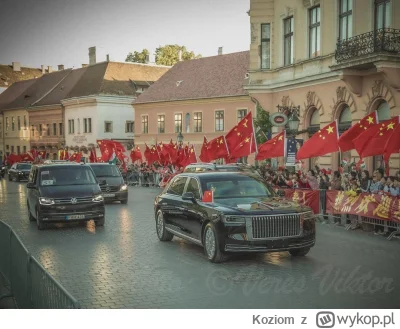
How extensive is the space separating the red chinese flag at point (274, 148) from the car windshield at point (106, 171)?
7.04 m

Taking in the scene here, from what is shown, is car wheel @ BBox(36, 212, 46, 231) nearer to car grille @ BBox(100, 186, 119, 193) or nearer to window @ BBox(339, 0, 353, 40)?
car grille @ BBox(100, 186, 119, 193)

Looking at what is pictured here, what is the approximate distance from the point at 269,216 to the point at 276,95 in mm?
20661

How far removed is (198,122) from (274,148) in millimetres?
27901

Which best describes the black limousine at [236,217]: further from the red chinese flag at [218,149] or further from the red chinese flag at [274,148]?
the red chinese flag at [218,149]

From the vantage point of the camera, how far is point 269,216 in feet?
36.4

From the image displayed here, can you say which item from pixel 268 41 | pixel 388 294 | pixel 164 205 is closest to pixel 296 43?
pixel 268 41

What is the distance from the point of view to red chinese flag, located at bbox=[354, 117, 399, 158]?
1563 centimetres

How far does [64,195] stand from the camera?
1669cm

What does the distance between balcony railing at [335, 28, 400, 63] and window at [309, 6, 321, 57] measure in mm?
4105

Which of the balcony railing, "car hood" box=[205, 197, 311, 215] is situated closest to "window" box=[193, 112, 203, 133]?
the balcony railing

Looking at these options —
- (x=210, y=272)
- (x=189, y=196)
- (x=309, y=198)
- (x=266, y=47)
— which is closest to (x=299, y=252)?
(x=210, y=272)

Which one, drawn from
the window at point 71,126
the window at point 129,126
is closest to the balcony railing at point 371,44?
the window at point 129,126

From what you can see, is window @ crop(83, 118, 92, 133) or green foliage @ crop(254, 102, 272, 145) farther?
window @ crop(83, 118, 92, 133)
